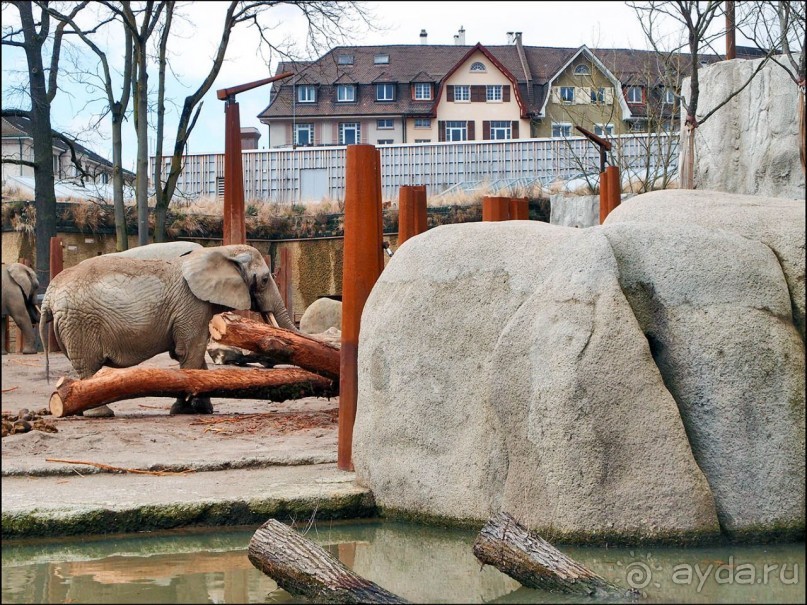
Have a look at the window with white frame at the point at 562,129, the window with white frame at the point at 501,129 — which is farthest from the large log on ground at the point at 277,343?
the window with white frame at the point at 501,129

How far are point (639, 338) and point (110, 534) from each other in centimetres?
363

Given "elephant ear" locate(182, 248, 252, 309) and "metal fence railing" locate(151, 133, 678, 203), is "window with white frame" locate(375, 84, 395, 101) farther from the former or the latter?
"elephant ear" locate(182, 248, 252, 309)

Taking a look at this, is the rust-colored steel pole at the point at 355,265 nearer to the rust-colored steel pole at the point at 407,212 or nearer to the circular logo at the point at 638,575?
the circular logo at the point at 638,575

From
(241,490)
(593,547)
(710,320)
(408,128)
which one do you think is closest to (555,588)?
(593,547)

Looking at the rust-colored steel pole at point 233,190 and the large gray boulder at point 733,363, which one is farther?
the rust-colored steel pole at point 233,190

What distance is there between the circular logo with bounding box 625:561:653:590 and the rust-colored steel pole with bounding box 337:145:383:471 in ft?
9.42

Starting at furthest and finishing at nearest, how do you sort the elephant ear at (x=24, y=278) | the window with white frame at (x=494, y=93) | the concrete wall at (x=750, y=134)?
the window with white frame at (x=494, y=93)
the elephant ear at (x=24, y=278)
the concrete wall at (x=750, y=134)

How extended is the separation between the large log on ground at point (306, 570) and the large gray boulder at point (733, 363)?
2.35m

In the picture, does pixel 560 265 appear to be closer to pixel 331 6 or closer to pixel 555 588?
pixel 555 588

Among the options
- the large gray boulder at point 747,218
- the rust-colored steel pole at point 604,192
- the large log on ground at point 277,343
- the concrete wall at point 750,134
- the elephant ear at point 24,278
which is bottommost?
the large log on ground at point 277,343

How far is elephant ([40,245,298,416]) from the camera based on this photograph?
482 inches

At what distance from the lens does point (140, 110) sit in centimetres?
2209

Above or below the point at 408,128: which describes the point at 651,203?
below

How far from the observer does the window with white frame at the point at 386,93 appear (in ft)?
164
